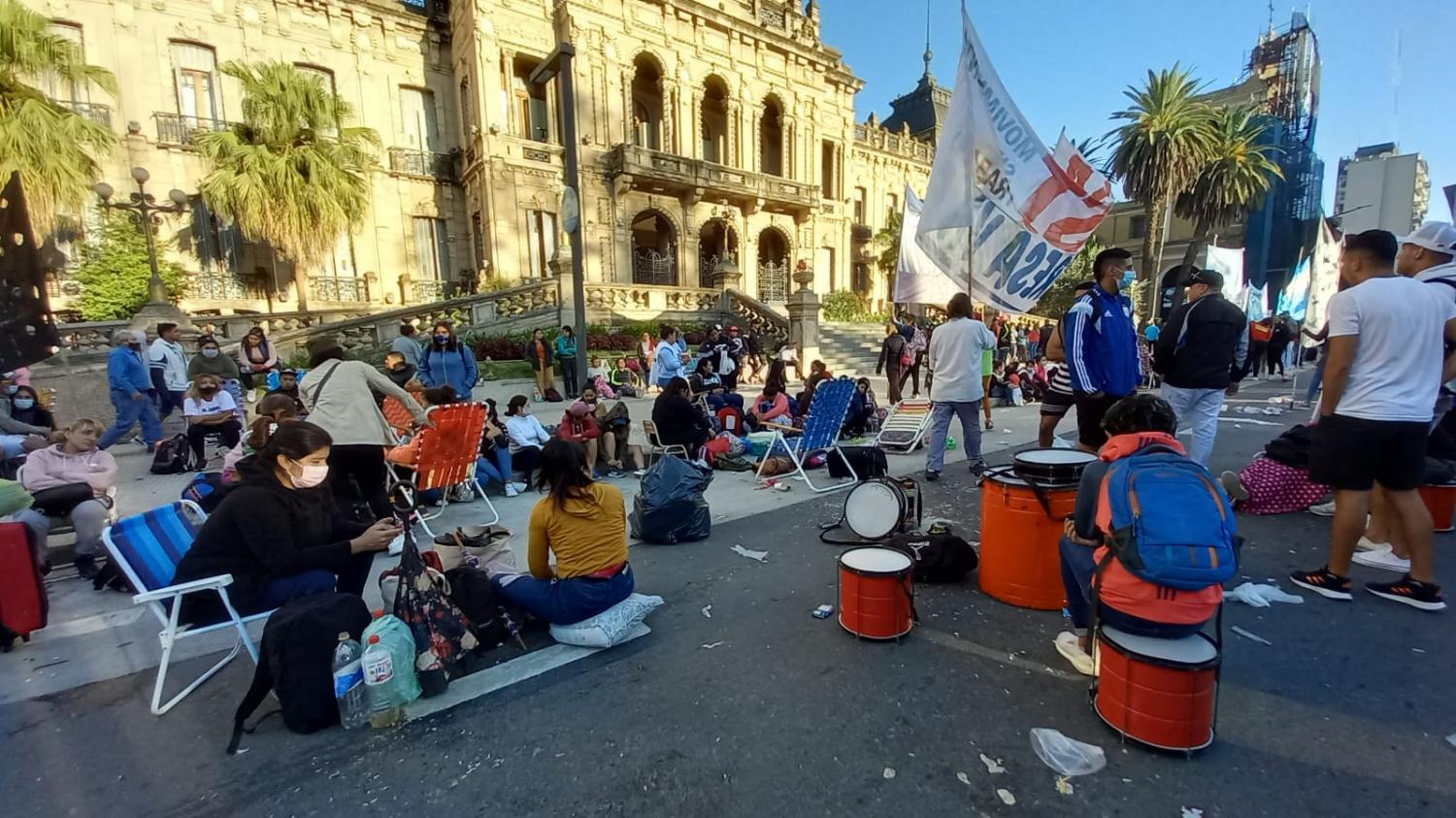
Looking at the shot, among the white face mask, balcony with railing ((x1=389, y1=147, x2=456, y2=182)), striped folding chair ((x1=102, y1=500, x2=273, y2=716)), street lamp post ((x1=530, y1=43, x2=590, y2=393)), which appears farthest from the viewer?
balcony with railing ((x1=389, y1=147, x2=456, y2=182))

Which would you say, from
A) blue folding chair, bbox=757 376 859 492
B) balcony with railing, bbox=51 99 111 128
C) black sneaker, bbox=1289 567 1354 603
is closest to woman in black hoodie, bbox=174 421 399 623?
blue folding chair, bbox=757 376 859 492

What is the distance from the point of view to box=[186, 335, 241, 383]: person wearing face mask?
8.23 meters

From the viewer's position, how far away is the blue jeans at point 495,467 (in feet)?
20.8

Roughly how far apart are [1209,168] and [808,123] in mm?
18508

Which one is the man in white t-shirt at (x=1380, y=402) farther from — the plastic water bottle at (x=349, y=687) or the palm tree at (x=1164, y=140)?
the palm tree at (x=1164, y=140)

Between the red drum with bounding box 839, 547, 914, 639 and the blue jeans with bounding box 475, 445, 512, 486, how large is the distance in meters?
4.50

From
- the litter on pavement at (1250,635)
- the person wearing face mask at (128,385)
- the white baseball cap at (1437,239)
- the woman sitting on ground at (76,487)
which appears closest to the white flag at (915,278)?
the white baseball cap at (1437,239)

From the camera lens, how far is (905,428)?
8070 mm

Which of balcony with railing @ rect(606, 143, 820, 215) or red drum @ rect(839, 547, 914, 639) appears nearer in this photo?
red drum @ rect(839, 547, 914, 639)

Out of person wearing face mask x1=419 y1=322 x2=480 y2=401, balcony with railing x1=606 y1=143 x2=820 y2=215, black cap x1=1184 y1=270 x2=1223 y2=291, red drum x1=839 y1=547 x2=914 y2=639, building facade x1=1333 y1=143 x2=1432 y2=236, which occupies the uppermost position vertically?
balcony with railing x1=606 y1=143 x2=820 y2=215

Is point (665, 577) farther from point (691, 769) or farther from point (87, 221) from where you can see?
point (87, 221)

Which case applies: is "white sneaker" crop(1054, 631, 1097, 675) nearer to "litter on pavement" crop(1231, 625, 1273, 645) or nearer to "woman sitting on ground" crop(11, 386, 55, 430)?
"litter on pavement" crop(1231, 625, 1273, 645)

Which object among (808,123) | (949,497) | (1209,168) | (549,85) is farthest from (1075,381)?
(1209,168)

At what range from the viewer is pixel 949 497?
18.4ft
